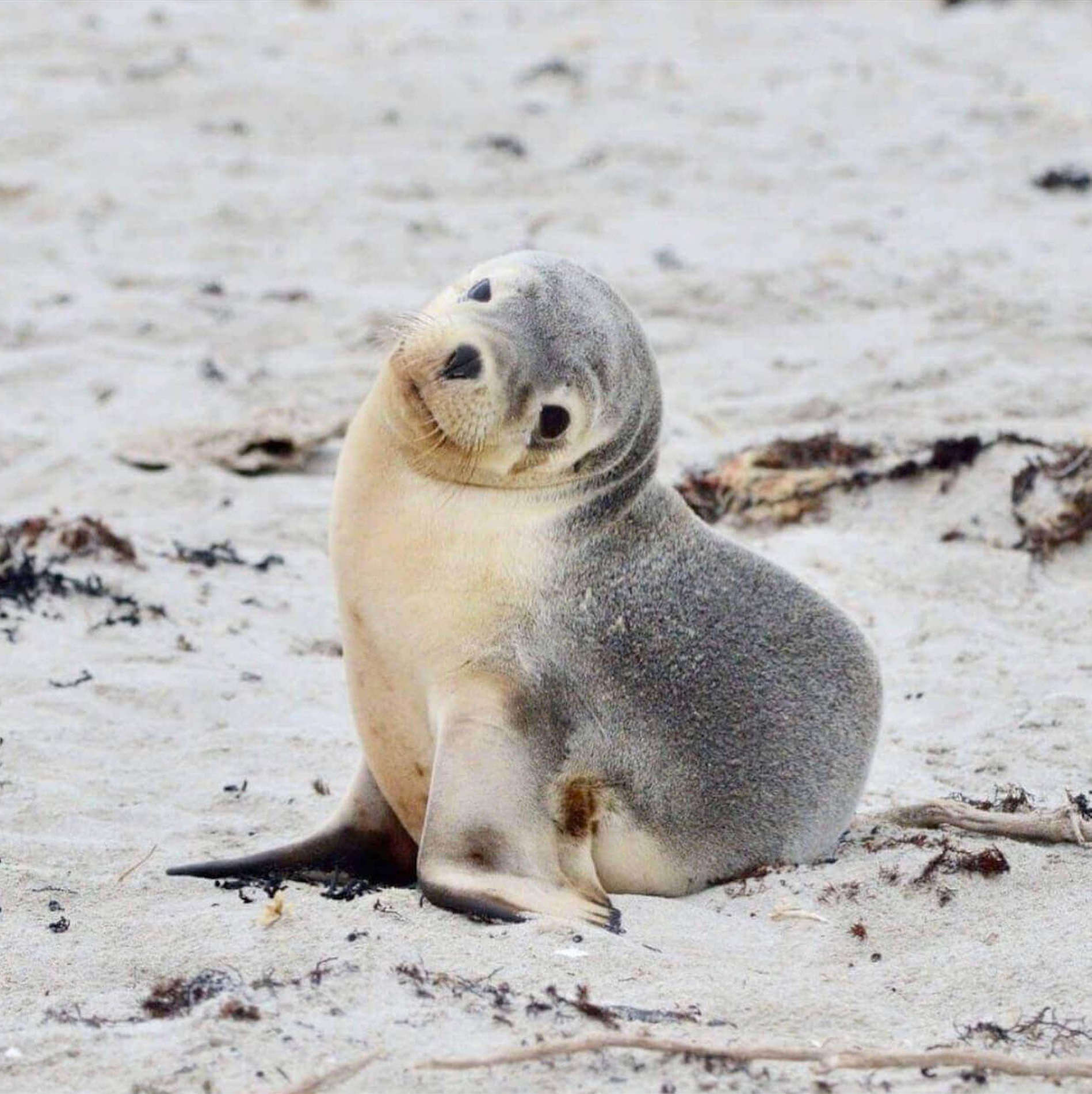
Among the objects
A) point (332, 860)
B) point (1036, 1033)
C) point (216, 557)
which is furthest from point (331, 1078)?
point (216, 557)

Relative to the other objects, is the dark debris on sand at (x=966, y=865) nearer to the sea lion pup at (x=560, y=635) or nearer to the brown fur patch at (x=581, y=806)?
the sea lion pup at (x=560, y=635)

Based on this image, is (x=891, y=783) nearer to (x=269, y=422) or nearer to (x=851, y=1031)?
(x=851, y=1031)

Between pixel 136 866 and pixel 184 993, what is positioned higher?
pixel 184 993

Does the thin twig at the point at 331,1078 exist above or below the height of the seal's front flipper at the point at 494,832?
above

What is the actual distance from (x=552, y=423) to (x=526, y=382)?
135mm

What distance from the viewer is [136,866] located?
4297 millimetres

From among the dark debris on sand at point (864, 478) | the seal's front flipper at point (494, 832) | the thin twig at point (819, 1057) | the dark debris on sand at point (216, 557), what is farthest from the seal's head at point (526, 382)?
the dark debris on sand at point (864, 478)

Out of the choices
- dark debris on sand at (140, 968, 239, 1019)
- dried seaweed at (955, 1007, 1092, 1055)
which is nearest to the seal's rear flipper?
dark debris on sand at (140, 968, 239, 1019)

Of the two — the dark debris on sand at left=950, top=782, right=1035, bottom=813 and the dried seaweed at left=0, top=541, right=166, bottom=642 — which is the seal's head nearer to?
the dark debris on sand at left=950, top=782, right=1035, bottom=813

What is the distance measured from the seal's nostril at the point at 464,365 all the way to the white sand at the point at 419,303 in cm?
109

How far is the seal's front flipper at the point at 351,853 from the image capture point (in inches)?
169

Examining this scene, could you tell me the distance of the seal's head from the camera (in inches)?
168

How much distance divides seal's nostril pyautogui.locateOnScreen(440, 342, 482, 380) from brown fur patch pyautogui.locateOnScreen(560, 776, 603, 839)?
0.89m

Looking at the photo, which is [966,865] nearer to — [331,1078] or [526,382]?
[526,382]
